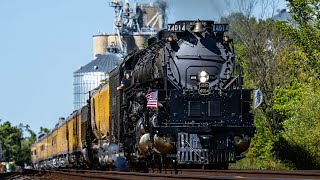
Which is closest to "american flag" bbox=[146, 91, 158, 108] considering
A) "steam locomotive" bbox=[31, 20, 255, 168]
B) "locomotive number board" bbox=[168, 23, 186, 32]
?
"steam locomotive" bbox=[31, 20, 255, 168]

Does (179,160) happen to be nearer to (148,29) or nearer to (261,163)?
(261,163)

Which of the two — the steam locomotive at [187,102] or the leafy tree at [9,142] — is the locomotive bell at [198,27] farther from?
the leafy tree at [9,142]

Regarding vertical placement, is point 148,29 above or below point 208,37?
above

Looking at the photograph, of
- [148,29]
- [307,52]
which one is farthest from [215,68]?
[148,29]

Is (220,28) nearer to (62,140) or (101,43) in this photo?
(62,140)

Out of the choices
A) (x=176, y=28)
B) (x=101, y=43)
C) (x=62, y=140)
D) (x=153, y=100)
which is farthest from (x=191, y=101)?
(x=101, y=43)

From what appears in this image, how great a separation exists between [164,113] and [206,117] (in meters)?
1.14

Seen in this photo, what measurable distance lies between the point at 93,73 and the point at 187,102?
14978 centimetres

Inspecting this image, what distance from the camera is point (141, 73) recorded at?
24.6m

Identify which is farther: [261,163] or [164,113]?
[261,163]

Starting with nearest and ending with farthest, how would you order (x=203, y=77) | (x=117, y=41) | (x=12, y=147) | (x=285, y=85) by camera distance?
1. (x=203, y=77)
2. (x=285, y=85)
3. (x=12, y=147)
4. (x=117, y=41)

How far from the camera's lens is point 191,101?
73.0ft

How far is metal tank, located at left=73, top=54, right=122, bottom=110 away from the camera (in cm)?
16875

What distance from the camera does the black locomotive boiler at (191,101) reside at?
2178 cm
